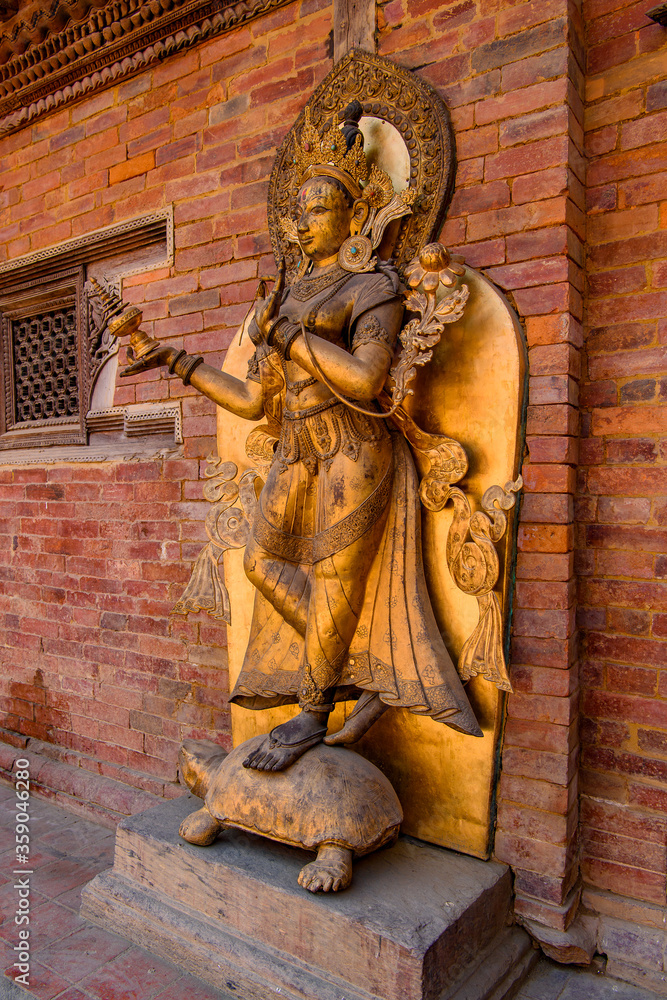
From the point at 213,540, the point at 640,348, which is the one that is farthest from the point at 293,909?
the point at 640,348

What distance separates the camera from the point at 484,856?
2168 mm

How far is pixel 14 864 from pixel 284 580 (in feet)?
6.12

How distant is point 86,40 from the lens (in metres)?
3.34

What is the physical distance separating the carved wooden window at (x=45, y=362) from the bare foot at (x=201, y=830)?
219 cm

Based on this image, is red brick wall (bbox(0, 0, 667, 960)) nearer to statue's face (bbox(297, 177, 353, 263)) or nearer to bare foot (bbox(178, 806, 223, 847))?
statue's face (bbox(297, 177, 353, 263))

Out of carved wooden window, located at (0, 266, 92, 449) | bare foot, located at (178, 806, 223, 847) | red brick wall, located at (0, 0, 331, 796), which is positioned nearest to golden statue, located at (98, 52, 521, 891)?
bare foot, located at (178, 806, 223, 847)

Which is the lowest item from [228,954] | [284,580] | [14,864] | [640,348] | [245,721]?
[14,864]

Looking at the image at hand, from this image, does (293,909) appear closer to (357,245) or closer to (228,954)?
(228,954)

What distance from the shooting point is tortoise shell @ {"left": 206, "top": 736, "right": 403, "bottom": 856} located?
1968 millimetres

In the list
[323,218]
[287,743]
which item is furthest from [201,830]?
[323,218]

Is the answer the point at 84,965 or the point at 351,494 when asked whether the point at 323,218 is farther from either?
the point at 84,965

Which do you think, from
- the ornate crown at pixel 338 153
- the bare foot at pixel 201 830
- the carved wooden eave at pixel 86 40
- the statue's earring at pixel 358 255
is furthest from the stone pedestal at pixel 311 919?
the carved wooden eave at pixel 86 40

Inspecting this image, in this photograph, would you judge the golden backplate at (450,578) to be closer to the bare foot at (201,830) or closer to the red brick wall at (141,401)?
the bare foot at (201,830)

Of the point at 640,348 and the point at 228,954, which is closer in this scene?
the point at 228,954
